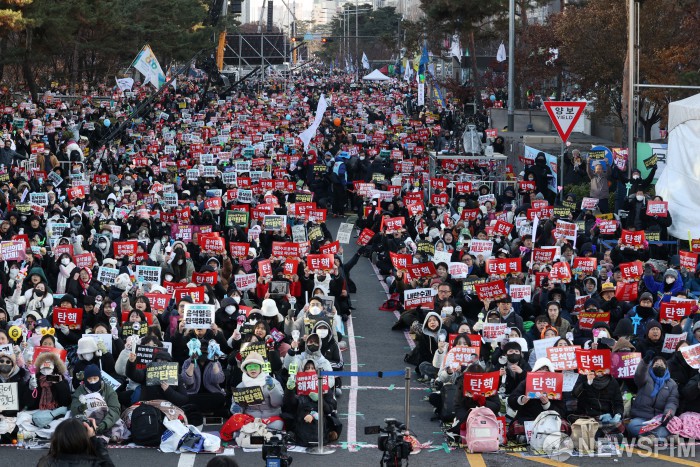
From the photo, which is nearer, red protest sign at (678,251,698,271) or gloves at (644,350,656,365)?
gloves at (644,350,656,365)

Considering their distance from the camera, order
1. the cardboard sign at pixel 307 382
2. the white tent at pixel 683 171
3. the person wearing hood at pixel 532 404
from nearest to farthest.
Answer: the person wearing hood at pixel 532 404 < the cardboard sign at pixel 307 382 < the white tent at pixel 683 171

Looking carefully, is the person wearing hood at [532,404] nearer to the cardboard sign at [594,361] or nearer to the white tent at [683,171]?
the cardboard sign at [594,361]

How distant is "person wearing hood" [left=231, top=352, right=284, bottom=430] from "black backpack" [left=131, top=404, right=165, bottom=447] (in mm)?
886

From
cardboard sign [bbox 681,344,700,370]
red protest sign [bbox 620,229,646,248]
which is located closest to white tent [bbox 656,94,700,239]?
red protest sign [bbox 620,229,646,248]

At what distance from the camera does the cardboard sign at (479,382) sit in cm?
1245

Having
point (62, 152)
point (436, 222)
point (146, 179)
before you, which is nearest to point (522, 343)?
point (436, 222)

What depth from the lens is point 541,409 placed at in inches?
492

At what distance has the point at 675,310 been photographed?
14578 millimetres

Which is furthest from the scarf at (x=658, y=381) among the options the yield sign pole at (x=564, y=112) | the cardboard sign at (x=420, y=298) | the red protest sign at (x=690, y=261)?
the yield sign pole at (x=564, y=112)

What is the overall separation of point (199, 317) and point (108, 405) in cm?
183

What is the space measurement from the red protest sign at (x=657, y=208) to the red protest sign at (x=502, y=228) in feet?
7.92

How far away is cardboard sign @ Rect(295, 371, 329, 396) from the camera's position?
12594 mm

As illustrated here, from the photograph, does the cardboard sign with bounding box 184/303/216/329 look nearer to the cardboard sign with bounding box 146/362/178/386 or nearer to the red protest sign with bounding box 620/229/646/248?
the cardboard sign with bounding box 146/362/178/386

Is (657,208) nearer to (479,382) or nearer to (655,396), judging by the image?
(655,396)
